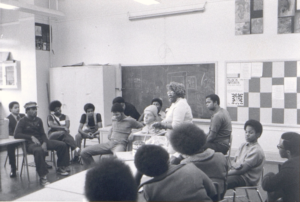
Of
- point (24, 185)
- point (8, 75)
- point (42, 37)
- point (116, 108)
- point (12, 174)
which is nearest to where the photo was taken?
point (116, 108)

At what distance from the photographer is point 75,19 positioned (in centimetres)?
641

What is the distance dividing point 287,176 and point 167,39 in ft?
12.8

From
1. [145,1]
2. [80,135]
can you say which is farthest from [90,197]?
[80,135]

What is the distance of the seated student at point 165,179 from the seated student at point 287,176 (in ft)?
2.43

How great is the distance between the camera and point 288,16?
4375 millimetres

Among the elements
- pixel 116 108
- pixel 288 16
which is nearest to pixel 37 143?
pixel 116 108

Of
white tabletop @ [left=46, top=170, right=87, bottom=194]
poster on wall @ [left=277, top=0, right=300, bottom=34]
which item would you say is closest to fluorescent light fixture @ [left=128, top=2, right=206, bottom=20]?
poster on wall @ [left=277, top=0, right=300, bottom=34]

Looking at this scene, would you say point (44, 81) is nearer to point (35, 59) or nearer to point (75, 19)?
point (35, 59)

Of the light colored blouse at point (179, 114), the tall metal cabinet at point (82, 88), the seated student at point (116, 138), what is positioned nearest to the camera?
the light colored blouse at point (179, 114)

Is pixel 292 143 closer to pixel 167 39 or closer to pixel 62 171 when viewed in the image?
pixel 62 171

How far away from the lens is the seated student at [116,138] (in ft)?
11.9

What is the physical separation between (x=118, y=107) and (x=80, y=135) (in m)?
1.67

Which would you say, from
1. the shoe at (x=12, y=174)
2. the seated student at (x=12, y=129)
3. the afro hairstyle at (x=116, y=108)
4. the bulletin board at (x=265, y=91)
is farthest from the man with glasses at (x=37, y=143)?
the bulletin board at (x=265, y=91)

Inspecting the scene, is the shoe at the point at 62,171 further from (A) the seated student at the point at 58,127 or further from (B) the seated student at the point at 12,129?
(B) the seated student at the point at 12,129
